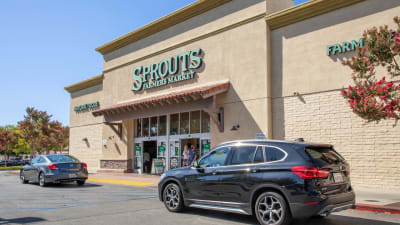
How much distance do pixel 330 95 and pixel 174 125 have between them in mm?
9446

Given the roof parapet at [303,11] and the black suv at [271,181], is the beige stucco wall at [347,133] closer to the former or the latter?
the roof parapet at [303,11]

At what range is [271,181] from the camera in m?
6.55

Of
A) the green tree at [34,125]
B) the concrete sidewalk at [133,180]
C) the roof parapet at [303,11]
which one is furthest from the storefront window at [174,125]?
the green tree at [34,125]

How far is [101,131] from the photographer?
26.0m

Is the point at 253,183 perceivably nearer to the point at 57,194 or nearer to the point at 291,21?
the point at 57,194

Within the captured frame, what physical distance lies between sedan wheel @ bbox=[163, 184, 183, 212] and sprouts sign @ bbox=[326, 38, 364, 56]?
8678 millimetres

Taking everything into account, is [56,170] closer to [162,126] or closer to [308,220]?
[162,126]

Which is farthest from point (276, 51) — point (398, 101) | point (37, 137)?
point (37, 137)

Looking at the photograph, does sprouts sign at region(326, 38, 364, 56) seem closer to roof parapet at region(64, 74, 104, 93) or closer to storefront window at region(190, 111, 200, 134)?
storefront window at region(190, 111, 200, 134)

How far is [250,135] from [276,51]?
12.8 ft

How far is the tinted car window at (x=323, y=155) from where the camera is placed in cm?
651

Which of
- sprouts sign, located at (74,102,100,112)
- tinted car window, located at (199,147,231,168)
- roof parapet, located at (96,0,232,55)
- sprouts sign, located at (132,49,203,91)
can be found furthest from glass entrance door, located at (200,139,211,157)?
sprouts sign, located at (74,102,100,112)

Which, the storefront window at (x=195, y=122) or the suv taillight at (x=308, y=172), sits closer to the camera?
the suv taillight at (x=308, y=172)

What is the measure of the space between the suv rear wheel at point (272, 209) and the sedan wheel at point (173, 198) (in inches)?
84.7
